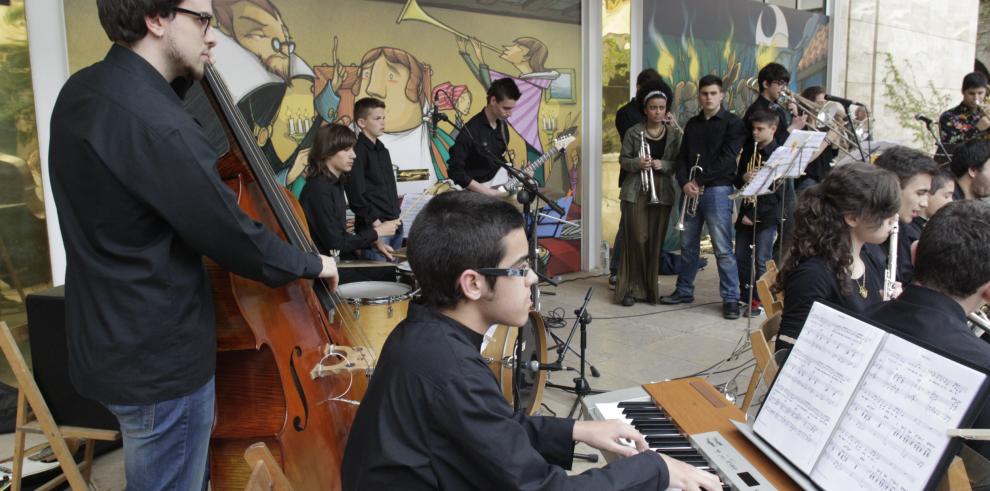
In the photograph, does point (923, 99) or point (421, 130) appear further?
point (923, 99)

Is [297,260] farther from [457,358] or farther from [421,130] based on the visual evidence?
[421,130]

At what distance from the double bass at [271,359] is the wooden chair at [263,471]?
3.11 ft

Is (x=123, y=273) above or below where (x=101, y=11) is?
below

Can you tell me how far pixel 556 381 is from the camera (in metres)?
4.71

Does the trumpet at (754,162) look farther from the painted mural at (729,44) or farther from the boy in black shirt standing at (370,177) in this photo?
the boy in black shirt standing at (370,177)

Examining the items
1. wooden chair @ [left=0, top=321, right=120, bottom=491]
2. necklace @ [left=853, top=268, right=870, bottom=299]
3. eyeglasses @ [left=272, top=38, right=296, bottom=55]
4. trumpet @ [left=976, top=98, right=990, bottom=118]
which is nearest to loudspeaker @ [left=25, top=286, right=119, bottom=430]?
wooden chair @ [left=0, top=321, right=120, bottom=491]

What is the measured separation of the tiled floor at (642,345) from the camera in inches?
173

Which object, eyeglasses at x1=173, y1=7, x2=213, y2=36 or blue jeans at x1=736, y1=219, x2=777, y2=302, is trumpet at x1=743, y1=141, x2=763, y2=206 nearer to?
blue jeans at x1=736, y1=219, x2=777, y2=302

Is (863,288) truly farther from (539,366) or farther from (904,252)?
(539,366)

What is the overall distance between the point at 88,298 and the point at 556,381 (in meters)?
3.33

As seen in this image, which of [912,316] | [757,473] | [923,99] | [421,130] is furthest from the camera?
[923,99]

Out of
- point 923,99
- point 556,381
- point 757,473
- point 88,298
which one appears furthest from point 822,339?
point 923,99

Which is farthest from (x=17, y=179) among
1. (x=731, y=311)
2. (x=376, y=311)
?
(x=731, y=311)

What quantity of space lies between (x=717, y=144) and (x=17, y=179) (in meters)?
5.48
